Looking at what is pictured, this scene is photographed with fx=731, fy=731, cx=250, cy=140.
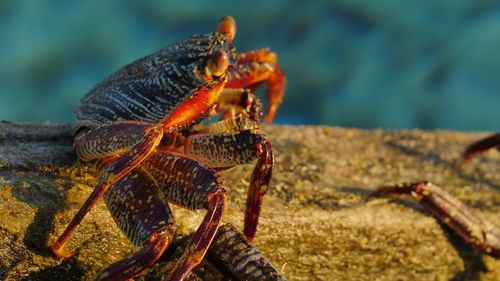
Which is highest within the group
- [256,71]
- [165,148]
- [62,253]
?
[256,71]

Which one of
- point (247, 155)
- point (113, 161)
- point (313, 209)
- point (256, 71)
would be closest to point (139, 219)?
point (113, 161)

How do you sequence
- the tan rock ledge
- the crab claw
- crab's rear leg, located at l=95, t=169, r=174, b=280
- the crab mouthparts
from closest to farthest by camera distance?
crab's rear leg, located at l=95, t=169, r=174, b=280, the tan rock ledge, the crab mouthparts, the crab claw

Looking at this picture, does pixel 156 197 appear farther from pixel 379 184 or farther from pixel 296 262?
pixel 379 184

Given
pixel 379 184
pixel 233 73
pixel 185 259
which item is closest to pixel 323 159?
pixel 379 184

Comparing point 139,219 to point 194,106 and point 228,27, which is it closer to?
point 194,106

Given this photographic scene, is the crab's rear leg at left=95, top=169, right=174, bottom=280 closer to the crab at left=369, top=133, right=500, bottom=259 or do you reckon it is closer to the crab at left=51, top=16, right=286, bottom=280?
the crab at left=51, top=16, right=286, bottom=280

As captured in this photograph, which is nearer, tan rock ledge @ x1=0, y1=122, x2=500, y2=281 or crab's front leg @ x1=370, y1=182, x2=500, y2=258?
tan rock ledge @ x1=0, y1=122, x2=500, y2=281

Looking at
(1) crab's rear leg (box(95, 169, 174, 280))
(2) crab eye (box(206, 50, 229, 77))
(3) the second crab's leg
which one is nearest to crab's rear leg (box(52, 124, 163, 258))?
(1) crab's rear leg (box(95, 169, 174, 280))
